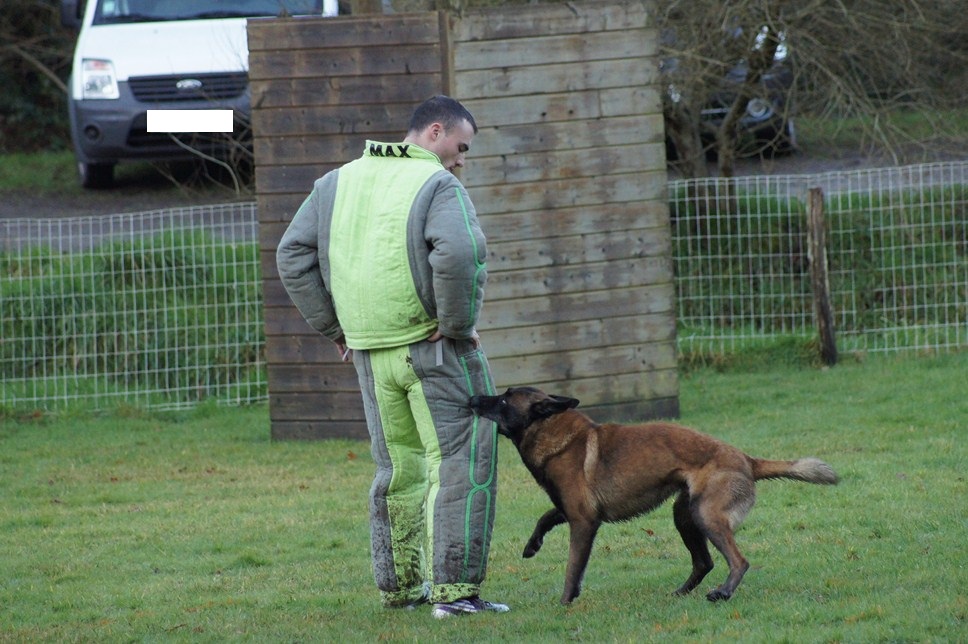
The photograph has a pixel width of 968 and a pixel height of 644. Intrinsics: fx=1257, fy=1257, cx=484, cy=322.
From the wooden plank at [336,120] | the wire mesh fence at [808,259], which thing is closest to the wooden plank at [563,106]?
the wooden plank at [336,120]

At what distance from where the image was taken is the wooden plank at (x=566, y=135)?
9.05 metres

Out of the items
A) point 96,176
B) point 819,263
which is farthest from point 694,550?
point 96,176

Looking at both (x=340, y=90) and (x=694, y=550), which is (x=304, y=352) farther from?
(x=694, y=550)

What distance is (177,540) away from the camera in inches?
268

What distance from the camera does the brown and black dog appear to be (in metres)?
4.90

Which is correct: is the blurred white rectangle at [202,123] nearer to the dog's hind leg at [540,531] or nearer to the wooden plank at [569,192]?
the wooden plank at [569,192]

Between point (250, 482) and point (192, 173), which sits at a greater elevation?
point (192, 173)

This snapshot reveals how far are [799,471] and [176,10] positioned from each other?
9.88m

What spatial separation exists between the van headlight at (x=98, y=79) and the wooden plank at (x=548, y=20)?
491 centimetres

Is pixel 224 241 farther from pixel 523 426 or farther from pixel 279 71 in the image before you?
pixel 523 426

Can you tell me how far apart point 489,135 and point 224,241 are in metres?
3.29

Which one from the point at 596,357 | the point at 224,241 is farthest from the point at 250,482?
the point at 224,241

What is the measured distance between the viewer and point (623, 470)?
5035 millimetres

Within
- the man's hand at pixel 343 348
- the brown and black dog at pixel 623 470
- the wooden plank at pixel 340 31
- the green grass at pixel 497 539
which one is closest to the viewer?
the green grass at pixel 497 539
